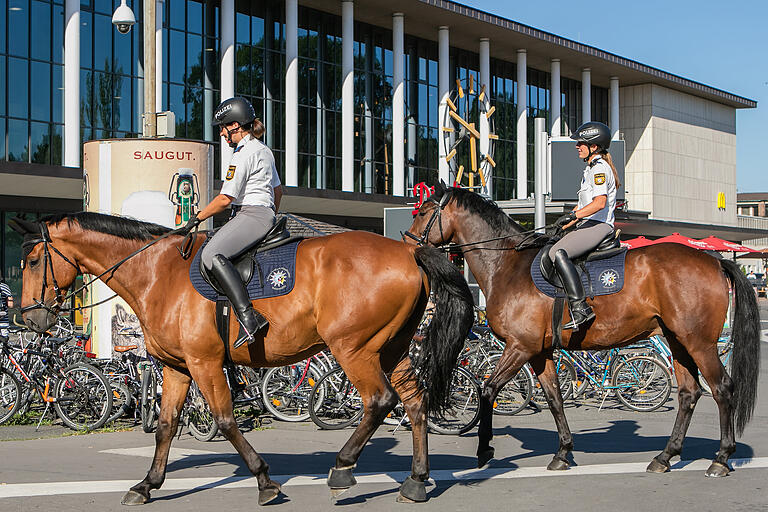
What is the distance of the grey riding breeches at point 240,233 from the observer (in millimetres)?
7141

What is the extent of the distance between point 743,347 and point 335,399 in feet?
16.2

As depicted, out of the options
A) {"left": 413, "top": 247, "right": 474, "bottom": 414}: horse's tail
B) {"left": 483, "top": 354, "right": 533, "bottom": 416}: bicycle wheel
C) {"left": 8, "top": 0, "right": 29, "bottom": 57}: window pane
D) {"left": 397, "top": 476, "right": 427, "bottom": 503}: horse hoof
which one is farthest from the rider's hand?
{"left": 8, "top": 0, "right": 29, "bottom": 57}: window pane

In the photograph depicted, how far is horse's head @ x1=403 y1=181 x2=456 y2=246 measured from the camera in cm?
938

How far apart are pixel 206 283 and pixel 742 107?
66819 millimetres

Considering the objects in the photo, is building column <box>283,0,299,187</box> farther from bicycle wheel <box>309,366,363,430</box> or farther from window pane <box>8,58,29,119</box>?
bicycle wheel <box>309,366,363,430</box>

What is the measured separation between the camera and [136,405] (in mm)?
11273

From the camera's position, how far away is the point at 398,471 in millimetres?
8312

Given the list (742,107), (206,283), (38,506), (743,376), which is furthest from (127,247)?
(742,107)

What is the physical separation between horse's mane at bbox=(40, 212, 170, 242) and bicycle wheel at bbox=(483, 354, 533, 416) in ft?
20.0

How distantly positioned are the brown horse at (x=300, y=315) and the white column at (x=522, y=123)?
146ft

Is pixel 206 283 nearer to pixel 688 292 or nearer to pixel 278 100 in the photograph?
pixel 688 292

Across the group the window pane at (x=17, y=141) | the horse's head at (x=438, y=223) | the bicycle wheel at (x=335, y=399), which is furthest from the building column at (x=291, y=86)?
the horse's head at (x=438, y=223)

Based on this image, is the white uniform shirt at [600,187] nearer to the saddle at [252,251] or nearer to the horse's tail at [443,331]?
the horse's tail at [443,331]

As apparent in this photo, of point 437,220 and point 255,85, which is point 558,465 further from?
point 255,85
